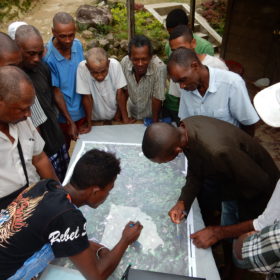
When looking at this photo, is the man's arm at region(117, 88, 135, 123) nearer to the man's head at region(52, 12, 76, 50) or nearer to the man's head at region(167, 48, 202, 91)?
the man's head at region(52, 12, 76, 50)

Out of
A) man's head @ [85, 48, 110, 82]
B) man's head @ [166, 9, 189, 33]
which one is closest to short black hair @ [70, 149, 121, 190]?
man's head @ [85, 48, 110, 82]

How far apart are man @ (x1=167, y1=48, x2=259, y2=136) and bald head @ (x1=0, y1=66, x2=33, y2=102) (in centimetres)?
101

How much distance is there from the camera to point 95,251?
5.24 ft

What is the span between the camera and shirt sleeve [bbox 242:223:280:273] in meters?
1.06

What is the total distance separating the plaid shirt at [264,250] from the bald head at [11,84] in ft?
4.61

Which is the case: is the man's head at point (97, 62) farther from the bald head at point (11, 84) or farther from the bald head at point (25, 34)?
the bald head at point (11, 84)

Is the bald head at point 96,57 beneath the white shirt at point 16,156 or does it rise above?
above

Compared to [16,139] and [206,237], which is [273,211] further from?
[16,139]

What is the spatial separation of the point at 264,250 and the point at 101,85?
2003mm

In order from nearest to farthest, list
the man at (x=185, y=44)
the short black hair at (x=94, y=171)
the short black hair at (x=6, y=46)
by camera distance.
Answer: the short black hair at (x=94, y=171), the short black hair at (x=6, y=46), the man at (x=185, y=44)

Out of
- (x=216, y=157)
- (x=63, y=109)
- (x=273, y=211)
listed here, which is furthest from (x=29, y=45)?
(x=273, y=211)

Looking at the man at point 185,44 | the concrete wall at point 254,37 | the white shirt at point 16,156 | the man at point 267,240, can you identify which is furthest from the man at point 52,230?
the concrete wall at point 254,37

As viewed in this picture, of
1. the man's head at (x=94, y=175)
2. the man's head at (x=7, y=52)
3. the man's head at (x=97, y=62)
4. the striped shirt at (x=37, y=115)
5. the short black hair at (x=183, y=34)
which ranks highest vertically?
the man's head at (x=7, y=52)

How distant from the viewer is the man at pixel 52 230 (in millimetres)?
1320
